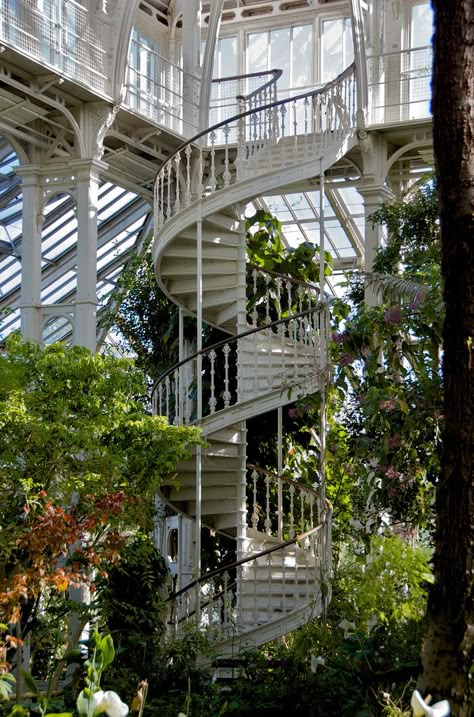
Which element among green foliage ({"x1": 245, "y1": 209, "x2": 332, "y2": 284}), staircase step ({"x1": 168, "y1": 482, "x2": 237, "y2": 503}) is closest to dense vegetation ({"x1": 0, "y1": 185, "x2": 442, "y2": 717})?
staircase step ({"x1": 168, "y1": 482, "x2": 237, "y2": 503})

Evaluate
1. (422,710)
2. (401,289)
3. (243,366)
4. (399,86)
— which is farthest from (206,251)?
(422,710)

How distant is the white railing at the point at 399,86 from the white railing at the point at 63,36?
2767 mm

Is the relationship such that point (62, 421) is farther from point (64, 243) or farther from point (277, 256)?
point (64, 243)

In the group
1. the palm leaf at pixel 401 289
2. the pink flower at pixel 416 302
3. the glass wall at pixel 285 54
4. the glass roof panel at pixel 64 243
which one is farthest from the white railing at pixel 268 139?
the glass roof panel at pixel 64 243

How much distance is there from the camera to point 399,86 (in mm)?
12906

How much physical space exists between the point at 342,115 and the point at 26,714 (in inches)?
267

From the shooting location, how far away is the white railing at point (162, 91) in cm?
1280

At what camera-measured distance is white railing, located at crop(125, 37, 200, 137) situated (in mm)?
12797

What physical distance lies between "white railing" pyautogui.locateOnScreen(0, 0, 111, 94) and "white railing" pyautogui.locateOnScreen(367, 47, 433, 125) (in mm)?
2767

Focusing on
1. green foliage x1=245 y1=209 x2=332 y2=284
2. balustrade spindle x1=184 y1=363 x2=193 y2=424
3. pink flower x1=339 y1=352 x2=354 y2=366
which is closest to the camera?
pink flower x1=339 y1=352 x2=354 y2=366

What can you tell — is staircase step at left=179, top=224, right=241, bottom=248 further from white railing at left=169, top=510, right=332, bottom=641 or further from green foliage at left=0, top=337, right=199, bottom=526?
green foliage at left=0, top=337, right=199, bottom=526

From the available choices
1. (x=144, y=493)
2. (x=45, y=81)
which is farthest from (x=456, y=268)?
(x=45, y=81)

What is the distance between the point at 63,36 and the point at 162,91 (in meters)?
1.90

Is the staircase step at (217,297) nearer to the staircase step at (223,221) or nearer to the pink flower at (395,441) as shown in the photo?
the staircase step at (223,221)
